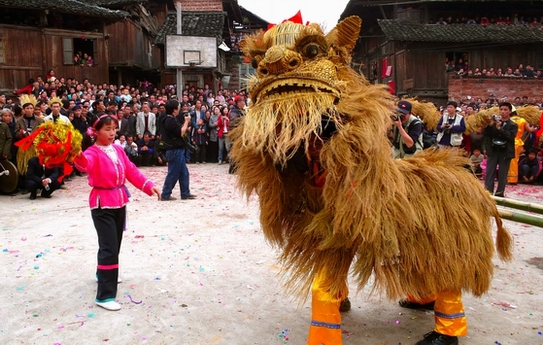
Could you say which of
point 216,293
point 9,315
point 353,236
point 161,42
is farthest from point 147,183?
point 161,42

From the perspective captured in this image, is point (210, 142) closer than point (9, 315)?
No

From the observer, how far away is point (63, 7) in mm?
18516

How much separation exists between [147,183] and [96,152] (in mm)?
500

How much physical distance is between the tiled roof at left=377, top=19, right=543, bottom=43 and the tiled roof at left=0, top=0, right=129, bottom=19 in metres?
12.4

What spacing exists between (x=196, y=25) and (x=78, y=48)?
254 inches

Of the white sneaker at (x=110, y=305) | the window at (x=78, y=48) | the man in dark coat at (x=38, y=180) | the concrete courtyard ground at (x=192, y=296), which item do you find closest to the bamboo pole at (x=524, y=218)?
the concrete courtyard ground at (x=192, y=296)

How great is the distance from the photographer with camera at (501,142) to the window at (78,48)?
18.1 metres

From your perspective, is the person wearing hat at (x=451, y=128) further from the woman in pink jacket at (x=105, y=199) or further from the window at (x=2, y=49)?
the window at (x=2, y=49)

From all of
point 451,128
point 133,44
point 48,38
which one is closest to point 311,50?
point 451,128

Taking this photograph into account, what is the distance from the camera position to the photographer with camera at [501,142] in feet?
25.6

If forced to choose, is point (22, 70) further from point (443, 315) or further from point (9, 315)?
point (443, 315)

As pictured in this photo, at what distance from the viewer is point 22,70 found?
18953 millimetres

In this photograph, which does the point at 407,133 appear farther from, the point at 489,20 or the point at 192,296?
the point at 489,20

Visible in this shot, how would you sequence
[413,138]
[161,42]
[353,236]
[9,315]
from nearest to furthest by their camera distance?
1. [353,236]
2. [9,315]
3. [413,138]
4. [161,42]
